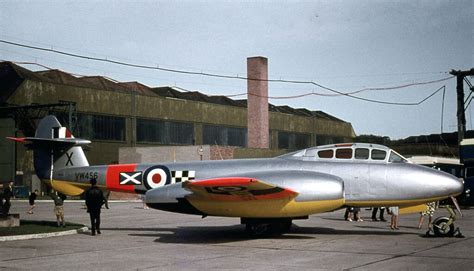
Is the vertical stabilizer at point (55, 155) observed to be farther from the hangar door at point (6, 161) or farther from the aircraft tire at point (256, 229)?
the aircraft tire at point (256, 229)

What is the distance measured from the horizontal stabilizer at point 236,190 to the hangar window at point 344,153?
96.4 inches

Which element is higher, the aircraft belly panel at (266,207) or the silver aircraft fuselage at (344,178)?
the silver aircraft fuselage at (344,178)

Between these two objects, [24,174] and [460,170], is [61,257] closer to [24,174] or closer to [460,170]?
[460,170]

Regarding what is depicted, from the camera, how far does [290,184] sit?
16516 mm

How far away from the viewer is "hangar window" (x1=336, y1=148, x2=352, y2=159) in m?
17.9

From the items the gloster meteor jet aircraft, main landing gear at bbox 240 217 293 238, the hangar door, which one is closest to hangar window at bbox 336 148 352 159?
the gloster meteor jet aircraft

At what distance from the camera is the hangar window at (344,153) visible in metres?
17.9

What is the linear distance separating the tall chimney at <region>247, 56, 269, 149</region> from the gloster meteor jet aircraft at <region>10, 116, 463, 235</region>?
36.5 metres

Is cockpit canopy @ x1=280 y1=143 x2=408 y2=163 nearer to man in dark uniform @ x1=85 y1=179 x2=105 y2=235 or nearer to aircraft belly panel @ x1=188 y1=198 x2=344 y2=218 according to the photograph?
aircraft belly panel @ x1=188 y1=198 x2=344 y2=218

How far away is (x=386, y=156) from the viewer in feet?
58.0

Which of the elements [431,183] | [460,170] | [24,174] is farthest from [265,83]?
[431,183]

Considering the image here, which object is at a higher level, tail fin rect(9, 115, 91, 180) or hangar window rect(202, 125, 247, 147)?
hangar window rect(202, 125, 247, 147)

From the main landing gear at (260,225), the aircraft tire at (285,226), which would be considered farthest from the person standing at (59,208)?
the aircraft tire at (285,226)

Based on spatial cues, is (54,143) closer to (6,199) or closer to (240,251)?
(6,199)
